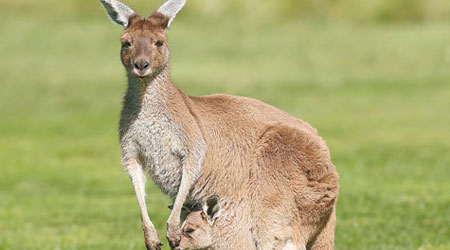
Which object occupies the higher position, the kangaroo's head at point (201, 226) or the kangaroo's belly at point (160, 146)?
the kangaroo's belly at point (160, 146)

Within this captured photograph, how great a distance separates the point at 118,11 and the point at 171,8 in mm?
408

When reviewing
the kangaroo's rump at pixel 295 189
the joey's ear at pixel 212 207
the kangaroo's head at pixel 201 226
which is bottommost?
the kangaroo's head at pixel 201 226

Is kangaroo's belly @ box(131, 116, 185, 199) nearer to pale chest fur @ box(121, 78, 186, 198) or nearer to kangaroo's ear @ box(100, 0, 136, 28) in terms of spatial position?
pale chest fur @ box(121, 78, 186, 198)

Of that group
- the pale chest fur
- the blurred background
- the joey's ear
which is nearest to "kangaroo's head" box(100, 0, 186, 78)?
the pale chest fur

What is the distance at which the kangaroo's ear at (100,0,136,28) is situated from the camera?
693 cm

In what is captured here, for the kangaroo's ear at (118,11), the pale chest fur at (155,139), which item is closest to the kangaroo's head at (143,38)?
the kangaroo's ear at (118,11)

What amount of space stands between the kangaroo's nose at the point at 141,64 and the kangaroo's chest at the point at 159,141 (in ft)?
1.39

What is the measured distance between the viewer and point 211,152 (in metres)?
7.29

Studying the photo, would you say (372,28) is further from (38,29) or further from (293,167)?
(293,167)

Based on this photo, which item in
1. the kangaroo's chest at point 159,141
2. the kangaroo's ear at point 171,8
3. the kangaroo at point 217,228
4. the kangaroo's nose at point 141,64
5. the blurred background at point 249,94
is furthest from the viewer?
the blurred background at point 249,94

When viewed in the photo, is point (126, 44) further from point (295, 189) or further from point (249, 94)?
point (249, 94)

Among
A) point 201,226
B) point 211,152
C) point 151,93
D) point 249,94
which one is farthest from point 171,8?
point 249,94

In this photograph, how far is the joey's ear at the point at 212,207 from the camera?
287 inches

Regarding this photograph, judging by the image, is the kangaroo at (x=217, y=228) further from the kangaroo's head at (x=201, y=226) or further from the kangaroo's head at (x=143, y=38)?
the kangaroo's head at (x=143, y=38)
